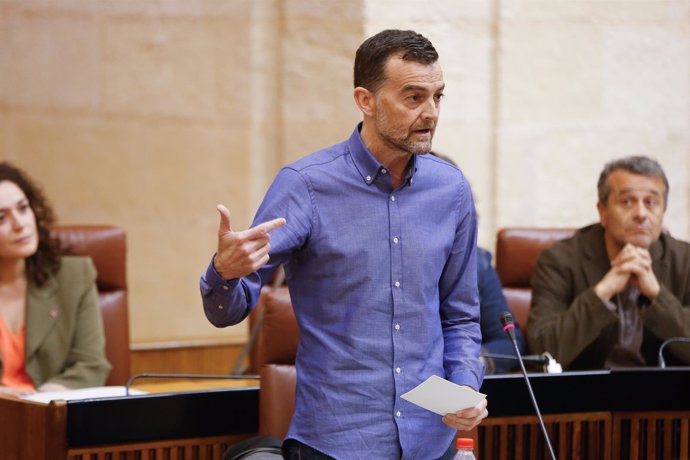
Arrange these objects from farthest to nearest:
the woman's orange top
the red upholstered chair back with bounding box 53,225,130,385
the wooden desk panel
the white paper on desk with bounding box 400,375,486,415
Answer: the red upholstered chair back with bounding box 53,225,130,385
the woman's orange top
the wooden desk panel
the white paper on desk with bounding box 400,375,486,415

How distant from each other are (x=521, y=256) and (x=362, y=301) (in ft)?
6.09

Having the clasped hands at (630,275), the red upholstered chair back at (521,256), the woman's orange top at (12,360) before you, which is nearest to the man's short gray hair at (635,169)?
the clasped hands at (630,275)

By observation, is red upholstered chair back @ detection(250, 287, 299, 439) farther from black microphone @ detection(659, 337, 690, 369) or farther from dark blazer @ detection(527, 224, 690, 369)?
black microphone @ detection(659, 337, 690, 369)

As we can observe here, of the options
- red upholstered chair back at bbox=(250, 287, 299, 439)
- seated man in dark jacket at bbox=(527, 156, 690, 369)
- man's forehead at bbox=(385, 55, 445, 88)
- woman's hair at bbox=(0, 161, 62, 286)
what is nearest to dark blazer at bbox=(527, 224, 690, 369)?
seated man in dark jacket at bbox=(527, 156, 690, 369)

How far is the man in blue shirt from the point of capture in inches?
83.6

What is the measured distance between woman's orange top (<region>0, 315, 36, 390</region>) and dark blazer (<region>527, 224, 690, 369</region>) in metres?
1.61

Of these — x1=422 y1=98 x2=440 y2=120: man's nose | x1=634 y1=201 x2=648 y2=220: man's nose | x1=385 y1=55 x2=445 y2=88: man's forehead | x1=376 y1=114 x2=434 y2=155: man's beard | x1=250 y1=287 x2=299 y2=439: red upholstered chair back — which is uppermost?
x1=385 y1=55 x2=445 y2=88: man's forehead

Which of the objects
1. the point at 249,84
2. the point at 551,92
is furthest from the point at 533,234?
the point at 249,84

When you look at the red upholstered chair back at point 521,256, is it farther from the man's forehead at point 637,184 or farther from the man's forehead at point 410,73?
the man's forehead at point 410,73

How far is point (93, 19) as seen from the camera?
466 centimetres

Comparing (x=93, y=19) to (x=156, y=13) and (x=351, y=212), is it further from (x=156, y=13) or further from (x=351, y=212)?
(x=351, y=212)

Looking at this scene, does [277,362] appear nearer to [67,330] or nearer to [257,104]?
[67,330]

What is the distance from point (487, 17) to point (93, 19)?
1.68m

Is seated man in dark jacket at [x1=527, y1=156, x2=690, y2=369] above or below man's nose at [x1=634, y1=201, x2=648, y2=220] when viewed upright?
below
